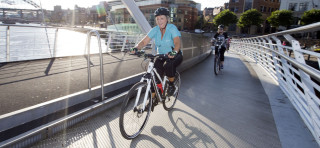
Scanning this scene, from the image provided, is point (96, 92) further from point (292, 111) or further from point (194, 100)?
point (292, 111)

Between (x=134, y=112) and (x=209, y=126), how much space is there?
1258 millimetres

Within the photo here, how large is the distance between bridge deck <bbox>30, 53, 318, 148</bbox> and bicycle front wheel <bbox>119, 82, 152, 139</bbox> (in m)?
0.13

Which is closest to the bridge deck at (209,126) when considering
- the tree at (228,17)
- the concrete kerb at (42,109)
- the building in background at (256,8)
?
the concrete kerb at (42,109)

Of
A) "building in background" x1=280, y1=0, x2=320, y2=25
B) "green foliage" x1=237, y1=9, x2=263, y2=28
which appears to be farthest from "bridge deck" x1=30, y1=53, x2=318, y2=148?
"building in background" x1=280, y1=0, x2=320, y2=25

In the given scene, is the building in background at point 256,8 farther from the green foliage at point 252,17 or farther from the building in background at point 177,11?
the building in background at point 177,11

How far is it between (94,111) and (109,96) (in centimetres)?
62

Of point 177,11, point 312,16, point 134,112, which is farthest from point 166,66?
point 177,11

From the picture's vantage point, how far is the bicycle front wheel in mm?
2510

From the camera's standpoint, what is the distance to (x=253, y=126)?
3186 mm

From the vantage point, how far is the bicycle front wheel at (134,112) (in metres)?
2.51

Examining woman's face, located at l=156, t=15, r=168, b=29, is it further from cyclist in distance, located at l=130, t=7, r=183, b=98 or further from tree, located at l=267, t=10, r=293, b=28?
tree, located at l=267, t=10, r=293, b=28

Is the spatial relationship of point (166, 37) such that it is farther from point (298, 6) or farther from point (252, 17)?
point (298, 6)

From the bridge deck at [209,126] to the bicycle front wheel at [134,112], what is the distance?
129 millimetres

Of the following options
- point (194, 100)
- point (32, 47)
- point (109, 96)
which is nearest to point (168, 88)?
point (194, 100)
